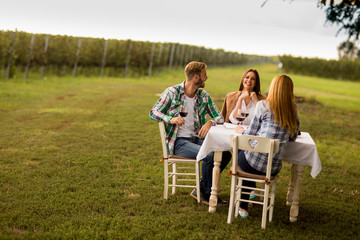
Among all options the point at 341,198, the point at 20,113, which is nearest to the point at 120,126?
the point at 20,113

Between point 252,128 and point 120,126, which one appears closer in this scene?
point 252,128

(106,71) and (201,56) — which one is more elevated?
(201,56)

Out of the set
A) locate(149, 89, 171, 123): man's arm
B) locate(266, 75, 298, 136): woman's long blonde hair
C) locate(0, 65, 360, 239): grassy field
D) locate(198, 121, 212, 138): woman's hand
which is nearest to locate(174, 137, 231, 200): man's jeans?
locate(198, 121, 212, 138): woman's hand

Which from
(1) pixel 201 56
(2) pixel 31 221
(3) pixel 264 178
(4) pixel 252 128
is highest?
(1) pixel 201 56

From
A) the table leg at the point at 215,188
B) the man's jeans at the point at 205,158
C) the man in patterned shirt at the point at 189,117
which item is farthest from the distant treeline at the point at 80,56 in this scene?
the table leg at the point at 215,188

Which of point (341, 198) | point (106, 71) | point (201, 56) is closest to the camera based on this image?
point (341, 198)

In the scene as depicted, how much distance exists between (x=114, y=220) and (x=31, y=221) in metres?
0.85

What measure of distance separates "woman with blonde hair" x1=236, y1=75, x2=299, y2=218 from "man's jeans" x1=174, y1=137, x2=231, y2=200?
0.53m

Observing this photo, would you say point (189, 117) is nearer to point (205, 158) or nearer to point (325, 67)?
point (205, 158)

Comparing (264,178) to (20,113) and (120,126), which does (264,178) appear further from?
(20,113)

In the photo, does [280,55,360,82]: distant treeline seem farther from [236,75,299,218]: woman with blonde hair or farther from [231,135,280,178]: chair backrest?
Result: [231,135,280,178]: chair backrest

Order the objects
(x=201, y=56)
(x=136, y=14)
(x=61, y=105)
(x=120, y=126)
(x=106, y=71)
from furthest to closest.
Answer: (x=201, y=56) → (x=106, y=71) → (x=136, y=14) → (x=61, y=105) → (x=120, y=126)

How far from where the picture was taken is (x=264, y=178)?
4414 mm

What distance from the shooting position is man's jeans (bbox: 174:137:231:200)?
16.3 feet
